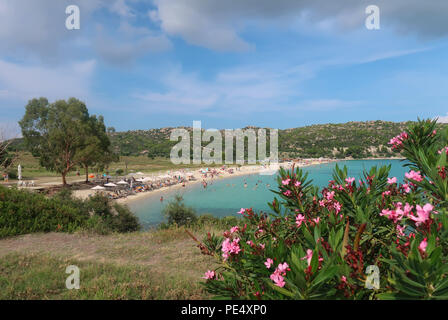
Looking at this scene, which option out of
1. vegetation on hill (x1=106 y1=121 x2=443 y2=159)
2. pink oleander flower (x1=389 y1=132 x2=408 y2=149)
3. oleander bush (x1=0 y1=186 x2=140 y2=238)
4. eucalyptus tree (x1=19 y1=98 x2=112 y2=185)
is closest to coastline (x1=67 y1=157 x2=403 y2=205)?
eucalyptus tree (x1=19 y1=98 x2=112 y2=185)

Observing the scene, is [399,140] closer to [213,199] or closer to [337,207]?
[337,207]

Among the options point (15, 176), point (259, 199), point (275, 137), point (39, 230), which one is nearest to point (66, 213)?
point (39, 230)

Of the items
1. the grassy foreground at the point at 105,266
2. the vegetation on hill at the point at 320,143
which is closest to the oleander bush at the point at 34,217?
the grassy foreground at the point at 105,266

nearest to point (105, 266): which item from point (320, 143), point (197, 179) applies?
point (197, 179)

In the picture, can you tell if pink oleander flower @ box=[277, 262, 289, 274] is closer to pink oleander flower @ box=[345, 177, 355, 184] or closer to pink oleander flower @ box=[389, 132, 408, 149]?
pink oleander flower @ box=[345, 177, 355, 184]

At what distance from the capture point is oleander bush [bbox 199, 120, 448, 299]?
50.5 inches

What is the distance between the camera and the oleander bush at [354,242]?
50.5 inches

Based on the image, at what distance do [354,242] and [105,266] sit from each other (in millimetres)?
5367

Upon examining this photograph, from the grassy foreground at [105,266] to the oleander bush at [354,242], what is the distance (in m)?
2.53

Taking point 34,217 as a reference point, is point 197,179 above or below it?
below

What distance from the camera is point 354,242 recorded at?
1.49 meters

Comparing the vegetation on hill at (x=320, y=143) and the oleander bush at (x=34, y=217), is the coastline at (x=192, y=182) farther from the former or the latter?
the vegetation on hill at (x=320, y=143)

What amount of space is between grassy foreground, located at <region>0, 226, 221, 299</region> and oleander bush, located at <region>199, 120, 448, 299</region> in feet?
8.29
